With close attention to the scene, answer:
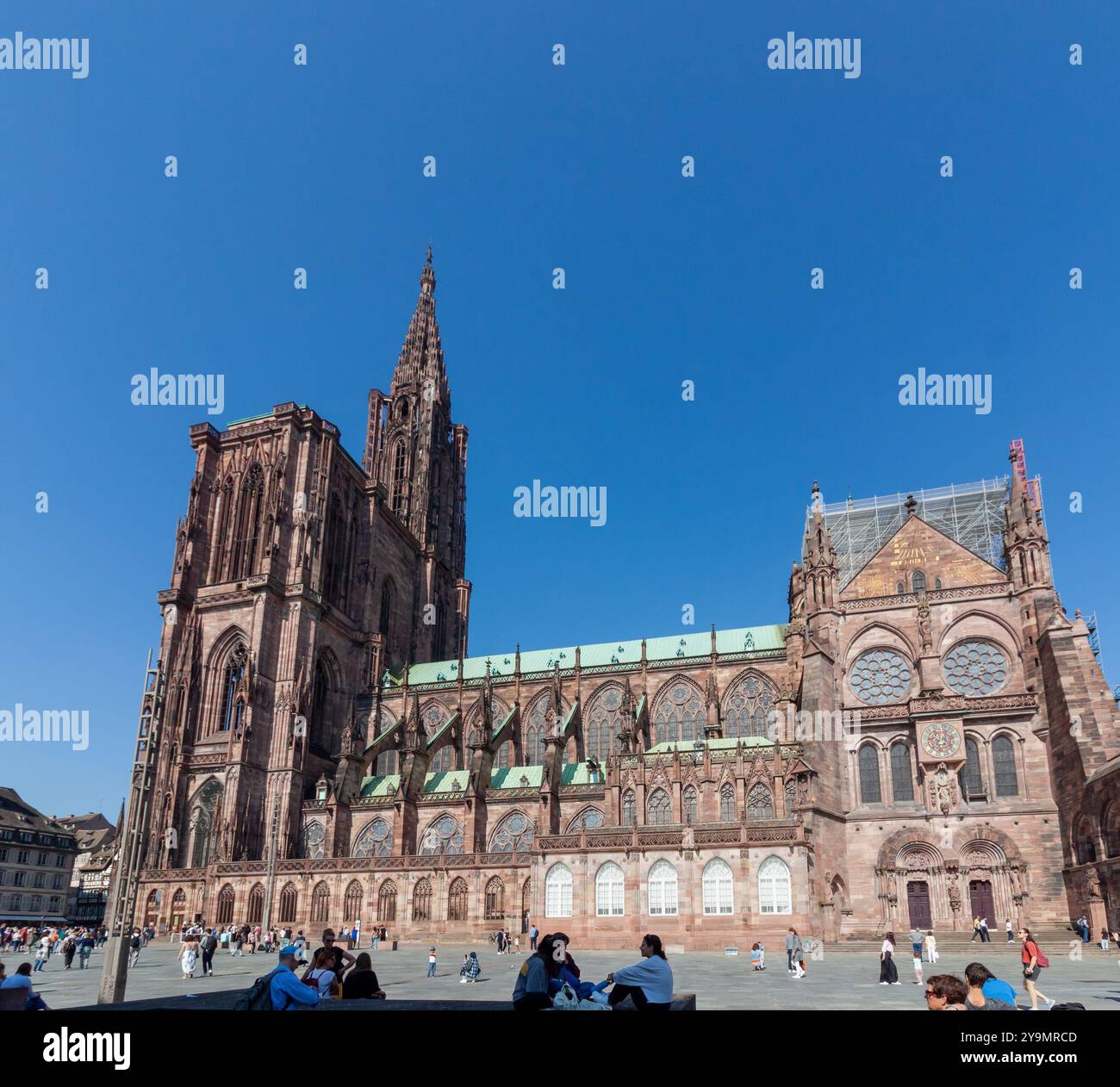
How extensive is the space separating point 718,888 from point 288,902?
A: 90.1ft

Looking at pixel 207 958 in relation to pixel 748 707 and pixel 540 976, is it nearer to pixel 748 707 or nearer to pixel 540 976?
pixel 540 976

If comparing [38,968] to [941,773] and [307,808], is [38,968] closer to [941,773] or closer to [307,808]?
[307,808]

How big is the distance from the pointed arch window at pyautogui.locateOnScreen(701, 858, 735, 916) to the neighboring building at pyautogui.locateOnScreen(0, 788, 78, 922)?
243 feet

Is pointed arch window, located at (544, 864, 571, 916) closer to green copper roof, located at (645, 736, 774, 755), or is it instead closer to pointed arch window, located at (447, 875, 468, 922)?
pointed arch window, located at (447, 875, 468, 922)

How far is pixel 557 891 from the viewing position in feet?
142

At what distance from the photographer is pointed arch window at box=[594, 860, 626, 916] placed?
41.8 metres

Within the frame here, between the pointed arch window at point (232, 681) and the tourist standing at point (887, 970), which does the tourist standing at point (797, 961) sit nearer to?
the tourist standing at point (887, 970)

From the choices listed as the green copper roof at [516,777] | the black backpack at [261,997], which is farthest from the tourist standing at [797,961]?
the green copper roof at [516,777]

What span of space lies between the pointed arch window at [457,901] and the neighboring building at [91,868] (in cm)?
5405

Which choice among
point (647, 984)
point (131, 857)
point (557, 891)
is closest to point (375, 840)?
point (557, 891)

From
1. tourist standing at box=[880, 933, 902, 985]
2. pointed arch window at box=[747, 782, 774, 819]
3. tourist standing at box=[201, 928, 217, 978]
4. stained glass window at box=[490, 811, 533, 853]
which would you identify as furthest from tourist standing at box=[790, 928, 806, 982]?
stained glass window at box=[490, 811, 533, 853]

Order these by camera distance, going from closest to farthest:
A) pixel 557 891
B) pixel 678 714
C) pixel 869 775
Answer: pixel 557 891 < pixel 869 775 < pixel 678 714

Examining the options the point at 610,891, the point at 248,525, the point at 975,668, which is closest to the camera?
the point at 610,891
